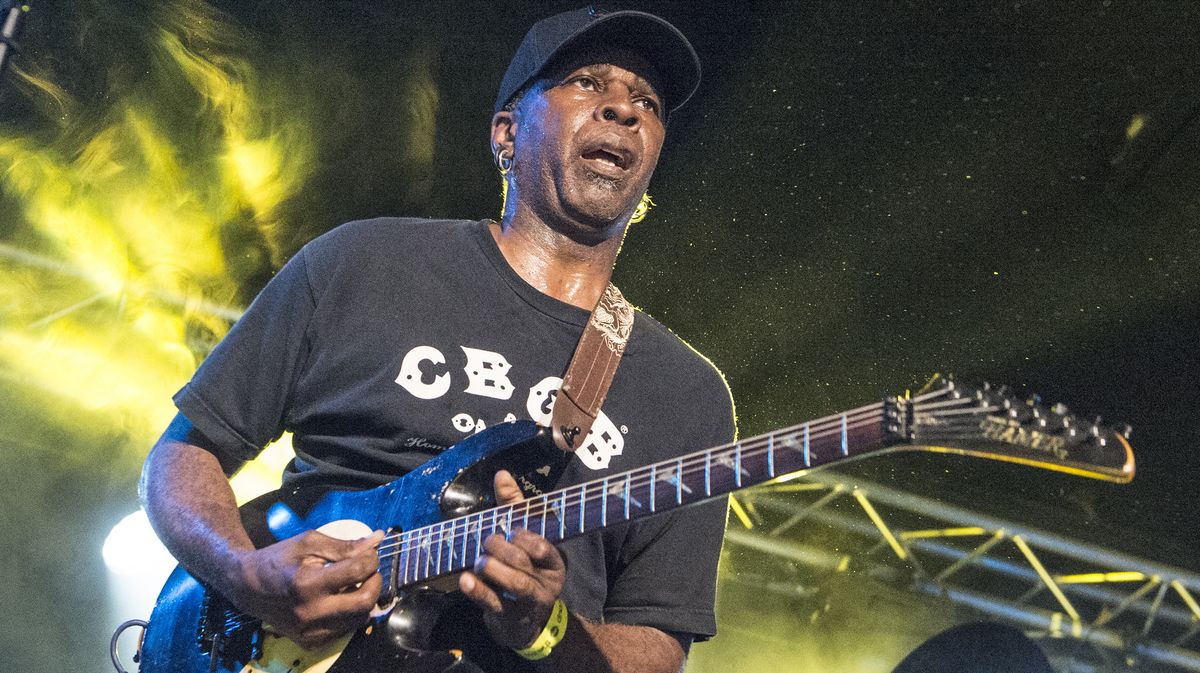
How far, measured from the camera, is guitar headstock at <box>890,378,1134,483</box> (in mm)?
1645

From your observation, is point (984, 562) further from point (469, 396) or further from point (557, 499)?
point (557, 499)

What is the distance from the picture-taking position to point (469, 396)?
247cm

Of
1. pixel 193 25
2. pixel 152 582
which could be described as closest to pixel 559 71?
pixel 193 25

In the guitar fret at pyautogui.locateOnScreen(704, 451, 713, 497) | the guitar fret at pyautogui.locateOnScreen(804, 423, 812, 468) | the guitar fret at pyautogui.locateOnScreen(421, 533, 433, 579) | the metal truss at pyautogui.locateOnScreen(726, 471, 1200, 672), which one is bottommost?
the metal truss at pyautogui.locateOnScreen(726, 471, 1200, 672)

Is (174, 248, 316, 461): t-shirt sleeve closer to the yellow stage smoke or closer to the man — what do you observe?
the man

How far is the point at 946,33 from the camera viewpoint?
3.92 metres

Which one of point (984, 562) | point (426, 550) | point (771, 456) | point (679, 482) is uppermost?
point (771, 456)

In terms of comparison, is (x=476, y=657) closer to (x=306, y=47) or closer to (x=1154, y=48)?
(x=1154, y=48)

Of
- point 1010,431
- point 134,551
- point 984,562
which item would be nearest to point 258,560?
point 1010,431

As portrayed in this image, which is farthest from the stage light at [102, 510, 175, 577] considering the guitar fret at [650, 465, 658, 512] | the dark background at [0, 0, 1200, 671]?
the guitar fret at [650, 465, 658, 512]

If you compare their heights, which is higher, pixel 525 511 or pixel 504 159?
pixel 504 159

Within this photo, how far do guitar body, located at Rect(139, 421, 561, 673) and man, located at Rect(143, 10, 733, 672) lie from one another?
0.19 feet

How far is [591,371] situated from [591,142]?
0.82m

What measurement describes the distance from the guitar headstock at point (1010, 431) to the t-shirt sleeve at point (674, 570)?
98 centimetres
